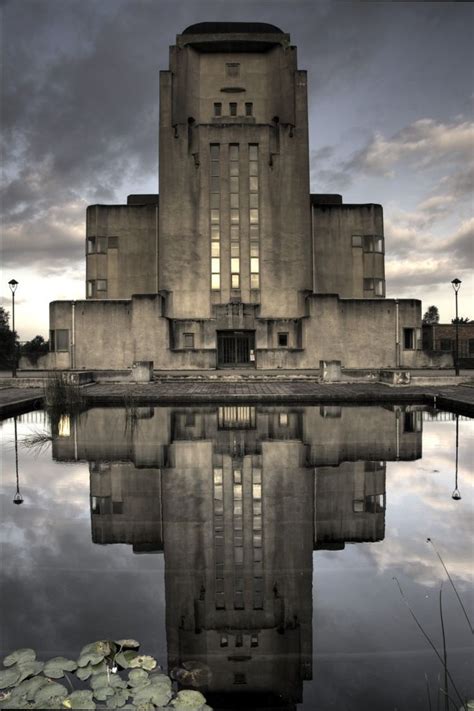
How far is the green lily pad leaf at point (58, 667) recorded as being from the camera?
311 centimetres

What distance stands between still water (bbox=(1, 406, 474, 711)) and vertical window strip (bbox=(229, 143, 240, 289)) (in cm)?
2712

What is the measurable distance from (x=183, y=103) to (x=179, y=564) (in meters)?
37.7

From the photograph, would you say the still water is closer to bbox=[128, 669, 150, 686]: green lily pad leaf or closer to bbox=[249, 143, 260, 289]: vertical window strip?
bbox=[128, 669, 150, 686]: green lily pad leaf

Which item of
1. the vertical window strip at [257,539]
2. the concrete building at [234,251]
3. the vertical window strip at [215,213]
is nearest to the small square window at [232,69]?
the concrete building at [234,251]

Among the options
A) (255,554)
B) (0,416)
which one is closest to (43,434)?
(0,416)

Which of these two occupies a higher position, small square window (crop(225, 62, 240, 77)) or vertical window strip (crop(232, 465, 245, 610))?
small square window (crop(225, 62, 240, 77))

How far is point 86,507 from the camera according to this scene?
6.45m

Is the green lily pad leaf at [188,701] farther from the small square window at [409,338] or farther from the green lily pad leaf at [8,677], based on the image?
the small square window at [409,338]

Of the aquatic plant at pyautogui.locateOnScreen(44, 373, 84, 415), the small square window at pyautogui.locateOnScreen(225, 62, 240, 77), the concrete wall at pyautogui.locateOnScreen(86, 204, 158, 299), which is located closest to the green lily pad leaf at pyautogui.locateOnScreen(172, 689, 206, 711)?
the aquatic plant at pyautogui.locateOnScreen(44, 373, 84, 415)

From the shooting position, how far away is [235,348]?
35906mm

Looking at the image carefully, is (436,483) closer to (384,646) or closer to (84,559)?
(384,646)

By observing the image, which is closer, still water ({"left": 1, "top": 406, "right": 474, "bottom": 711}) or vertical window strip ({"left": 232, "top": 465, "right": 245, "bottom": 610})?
still water ({"left": 1, "top": 406, "right": 474, "bottom": 711})

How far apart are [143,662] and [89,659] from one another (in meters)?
0.34

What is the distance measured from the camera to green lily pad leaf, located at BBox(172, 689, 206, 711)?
2.84m
